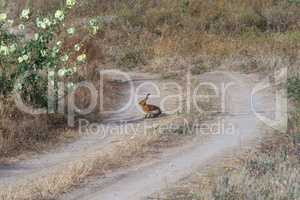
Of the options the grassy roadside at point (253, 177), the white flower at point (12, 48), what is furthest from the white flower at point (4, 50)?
the grassy roadside at point (253, 177)

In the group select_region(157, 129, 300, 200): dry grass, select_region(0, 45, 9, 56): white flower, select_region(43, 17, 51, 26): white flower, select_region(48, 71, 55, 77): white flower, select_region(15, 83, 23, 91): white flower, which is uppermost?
select_region(43, 17, 51, 26): white flower

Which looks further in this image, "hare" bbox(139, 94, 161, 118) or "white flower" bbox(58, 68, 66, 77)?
"hare" bbox(139, 94, 161, 118)

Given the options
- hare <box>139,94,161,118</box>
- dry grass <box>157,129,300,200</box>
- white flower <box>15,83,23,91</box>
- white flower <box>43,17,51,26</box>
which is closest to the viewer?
dry grass <box>157,129,300,200</box>

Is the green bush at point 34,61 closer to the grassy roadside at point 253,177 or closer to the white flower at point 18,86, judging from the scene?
the white flower at point 18,86

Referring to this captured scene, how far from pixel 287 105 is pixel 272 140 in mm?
2659

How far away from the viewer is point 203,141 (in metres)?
10.3

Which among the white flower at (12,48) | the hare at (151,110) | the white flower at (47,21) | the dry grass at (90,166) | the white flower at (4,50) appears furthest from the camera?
the hare at (151,110)

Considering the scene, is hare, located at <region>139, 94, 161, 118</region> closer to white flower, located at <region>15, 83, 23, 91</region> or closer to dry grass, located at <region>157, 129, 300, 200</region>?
white flower, located at <region>15, 83, 23, 91</region>

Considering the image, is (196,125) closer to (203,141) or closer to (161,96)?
(203,141)

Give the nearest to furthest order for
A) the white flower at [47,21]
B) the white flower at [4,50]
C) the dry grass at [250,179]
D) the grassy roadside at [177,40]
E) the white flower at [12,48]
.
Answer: the dry grass at [250,179] → the white flower at [4,50] → the white flower at [12,48] → the grassy roadside at [177,40] → the white flower at [47,21]

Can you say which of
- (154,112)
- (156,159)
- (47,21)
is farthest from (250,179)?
(47,21)

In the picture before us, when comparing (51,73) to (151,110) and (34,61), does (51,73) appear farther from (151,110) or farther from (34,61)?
(151,110)

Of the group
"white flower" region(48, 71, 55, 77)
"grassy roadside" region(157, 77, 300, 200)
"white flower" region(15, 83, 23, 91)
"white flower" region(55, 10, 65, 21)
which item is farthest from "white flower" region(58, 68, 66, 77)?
"grassy roadside" region(157, 77, 300, 200)

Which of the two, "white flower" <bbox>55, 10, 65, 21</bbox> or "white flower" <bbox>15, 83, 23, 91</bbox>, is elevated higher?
"white flower" <bbox>55, 10, 65, 21</bbox>
